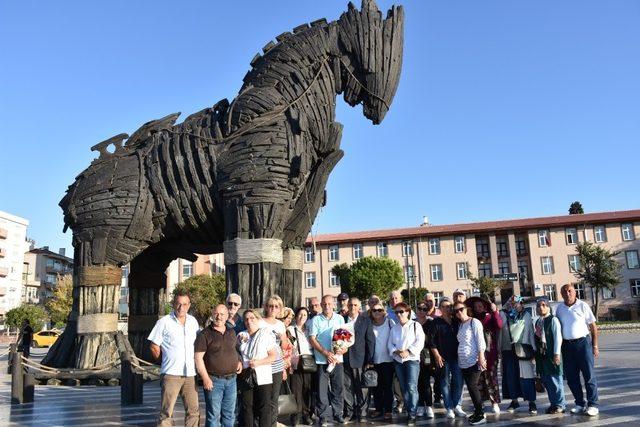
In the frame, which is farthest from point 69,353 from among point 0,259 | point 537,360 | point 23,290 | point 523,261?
point 23,290

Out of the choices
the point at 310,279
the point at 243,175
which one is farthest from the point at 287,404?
the point at 310,279

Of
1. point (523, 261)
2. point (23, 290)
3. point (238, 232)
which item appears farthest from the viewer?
point (23, 290)

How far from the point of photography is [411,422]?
690 cm

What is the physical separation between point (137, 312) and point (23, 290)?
199 feet

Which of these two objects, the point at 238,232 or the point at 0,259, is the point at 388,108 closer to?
the point at 238,232

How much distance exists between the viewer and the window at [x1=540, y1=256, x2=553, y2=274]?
2005 inches

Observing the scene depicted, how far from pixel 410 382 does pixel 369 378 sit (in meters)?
0.52

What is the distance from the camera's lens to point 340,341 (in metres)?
7.00

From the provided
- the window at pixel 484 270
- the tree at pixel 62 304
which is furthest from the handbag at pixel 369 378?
the window at pixel 484 270

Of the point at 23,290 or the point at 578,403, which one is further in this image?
the point at 23,290

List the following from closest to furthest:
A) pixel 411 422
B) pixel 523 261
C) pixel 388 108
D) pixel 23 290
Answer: pixel 411 422 < pixel 388 108 < pixel 523 261 < pixel 23 290

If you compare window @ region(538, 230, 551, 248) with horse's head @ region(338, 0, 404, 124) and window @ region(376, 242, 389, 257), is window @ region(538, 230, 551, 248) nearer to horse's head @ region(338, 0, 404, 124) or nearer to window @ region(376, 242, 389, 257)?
window @ region(376, 242, 389, 257)

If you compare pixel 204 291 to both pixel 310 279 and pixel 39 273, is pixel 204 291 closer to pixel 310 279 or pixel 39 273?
pixel 310 279

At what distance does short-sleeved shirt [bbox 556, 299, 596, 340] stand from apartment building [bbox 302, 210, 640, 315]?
40.6 m
